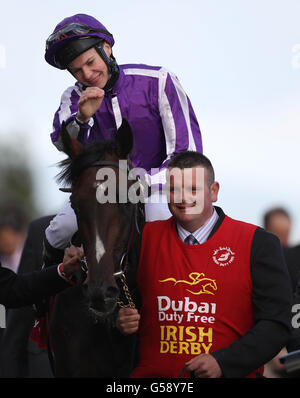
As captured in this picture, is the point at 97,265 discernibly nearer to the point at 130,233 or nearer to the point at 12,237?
the point at 130,233

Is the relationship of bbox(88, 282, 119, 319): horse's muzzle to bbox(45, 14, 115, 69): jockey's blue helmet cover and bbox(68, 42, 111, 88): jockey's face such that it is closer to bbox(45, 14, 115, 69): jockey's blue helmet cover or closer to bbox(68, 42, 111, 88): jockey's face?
bbox(68, 42, 111, 88): jockey's face

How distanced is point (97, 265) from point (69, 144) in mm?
810

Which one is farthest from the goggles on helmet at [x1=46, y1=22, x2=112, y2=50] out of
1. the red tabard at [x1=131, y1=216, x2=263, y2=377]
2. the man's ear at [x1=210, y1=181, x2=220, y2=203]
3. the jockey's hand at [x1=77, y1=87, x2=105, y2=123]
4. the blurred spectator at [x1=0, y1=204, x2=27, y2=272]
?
the blurred spectator at [x1=0, y1=204, x2=27, y2=272]

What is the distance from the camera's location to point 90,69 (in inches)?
176

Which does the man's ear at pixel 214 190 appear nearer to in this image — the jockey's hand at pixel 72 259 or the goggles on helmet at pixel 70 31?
the jockey's hand at pixel 72 259

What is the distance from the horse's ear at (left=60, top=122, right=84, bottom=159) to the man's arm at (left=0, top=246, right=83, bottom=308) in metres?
0.52

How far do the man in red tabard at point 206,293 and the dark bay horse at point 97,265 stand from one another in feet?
0.72

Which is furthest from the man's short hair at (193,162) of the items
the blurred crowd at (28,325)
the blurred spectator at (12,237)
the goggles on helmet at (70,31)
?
the blurred spectator at (12,237)

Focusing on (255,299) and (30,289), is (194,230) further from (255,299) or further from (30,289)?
(30,289)

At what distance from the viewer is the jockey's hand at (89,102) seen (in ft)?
13.6

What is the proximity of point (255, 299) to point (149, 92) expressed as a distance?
5.00 ft

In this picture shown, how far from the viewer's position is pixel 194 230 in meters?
3.91
